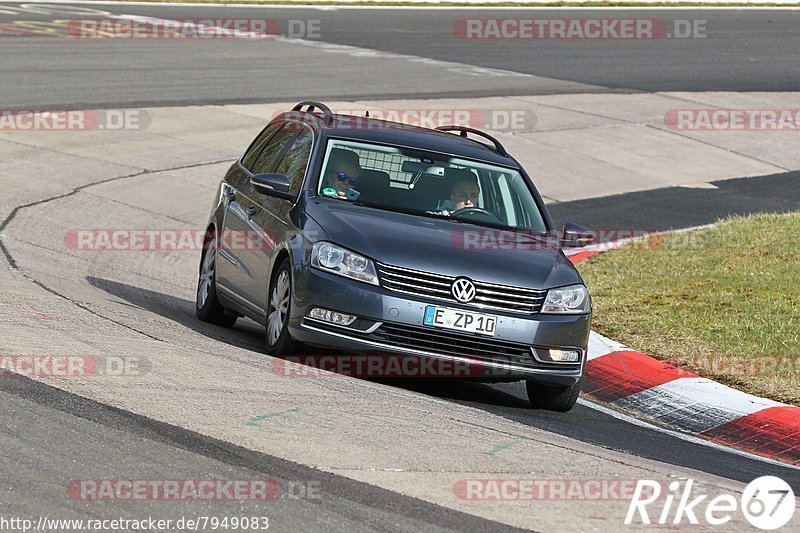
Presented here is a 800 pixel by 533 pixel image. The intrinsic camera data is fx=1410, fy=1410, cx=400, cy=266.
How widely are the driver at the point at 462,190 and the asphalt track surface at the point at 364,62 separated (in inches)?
477

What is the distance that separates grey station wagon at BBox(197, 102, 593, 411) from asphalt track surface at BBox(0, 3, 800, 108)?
38.1ft

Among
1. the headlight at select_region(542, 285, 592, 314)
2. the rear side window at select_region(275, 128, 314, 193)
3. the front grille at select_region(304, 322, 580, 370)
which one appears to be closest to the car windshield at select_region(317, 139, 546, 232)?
the rear side window at select_region(275, 128, 314, 193)

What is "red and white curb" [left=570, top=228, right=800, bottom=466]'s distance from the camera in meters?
8.91

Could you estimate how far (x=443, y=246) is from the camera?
8.95m

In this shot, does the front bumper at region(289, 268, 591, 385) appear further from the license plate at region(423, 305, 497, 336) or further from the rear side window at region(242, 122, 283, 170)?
the rear side window at region(242, 122, 283, 170)

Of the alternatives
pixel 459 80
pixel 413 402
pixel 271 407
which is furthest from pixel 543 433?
pixel 459 80

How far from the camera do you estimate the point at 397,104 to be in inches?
918

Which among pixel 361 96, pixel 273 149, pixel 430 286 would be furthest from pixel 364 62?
pixel 430 286

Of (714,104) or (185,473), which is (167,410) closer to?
(185,473)

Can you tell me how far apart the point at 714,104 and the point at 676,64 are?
5074 millimetres

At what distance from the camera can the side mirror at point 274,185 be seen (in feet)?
31.8

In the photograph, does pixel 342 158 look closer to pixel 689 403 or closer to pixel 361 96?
pixel 689 403

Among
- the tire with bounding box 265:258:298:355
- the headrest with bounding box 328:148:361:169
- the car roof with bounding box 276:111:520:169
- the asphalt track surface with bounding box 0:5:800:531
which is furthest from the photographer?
the car roof with bounding box 276:111:520:169

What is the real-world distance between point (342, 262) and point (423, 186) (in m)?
1.35
